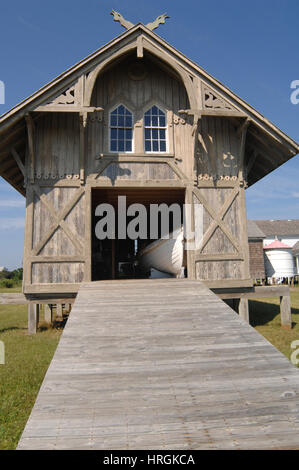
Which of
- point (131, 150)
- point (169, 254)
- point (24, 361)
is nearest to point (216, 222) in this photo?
point (169, 254)

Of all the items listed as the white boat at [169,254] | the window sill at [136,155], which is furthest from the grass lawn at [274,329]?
the window sill at [136,155]

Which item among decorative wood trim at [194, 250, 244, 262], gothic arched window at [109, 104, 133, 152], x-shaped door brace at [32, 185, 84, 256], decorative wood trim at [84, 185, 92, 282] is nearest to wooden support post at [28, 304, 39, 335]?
x-shaped door brace at [32, 185, 84, 256]

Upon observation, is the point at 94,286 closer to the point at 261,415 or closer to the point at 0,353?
the point at 0,353

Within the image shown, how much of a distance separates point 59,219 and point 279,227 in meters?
52.6

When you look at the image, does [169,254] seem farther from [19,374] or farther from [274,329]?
[19,374]

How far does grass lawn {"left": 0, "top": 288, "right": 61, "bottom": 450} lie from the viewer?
A: 4.83 meters

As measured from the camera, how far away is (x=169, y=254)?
11789mm

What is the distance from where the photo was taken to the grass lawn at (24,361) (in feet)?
16.4

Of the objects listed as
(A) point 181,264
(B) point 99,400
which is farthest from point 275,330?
(B) point 99,400

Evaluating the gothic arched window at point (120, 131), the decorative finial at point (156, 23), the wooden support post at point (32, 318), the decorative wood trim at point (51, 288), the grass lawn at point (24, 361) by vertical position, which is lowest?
the grass lawn at point (24, 361)

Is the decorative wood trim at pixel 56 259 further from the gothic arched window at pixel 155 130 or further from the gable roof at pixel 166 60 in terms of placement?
the gothic arched window at pixel 155 130

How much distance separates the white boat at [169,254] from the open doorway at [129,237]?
0.27 feet

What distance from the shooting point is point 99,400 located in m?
3.71

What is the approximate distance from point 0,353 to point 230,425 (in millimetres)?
7387
